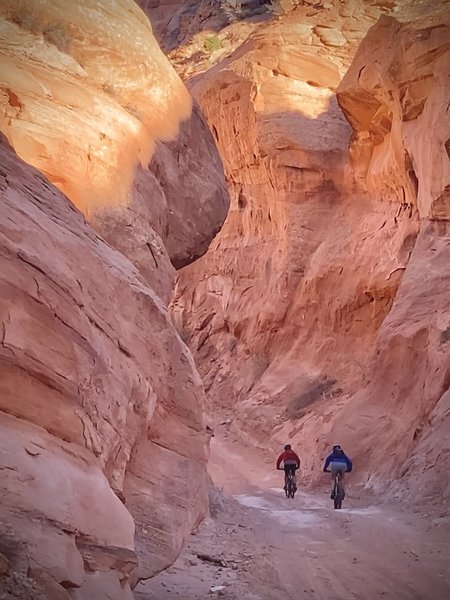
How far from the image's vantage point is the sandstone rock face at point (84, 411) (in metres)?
4.07

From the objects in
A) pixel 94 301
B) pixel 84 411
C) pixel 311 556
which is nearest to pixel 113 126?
pixel 94 301

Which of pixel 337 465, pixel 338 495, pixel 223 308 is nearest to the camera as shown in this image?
pixel 338 495

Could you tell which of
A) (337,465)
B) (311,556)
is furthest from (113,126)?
(337,465)

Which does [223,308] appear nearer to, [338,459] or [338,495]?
[338,459]

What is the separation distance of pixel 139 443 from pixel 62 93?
5.72m

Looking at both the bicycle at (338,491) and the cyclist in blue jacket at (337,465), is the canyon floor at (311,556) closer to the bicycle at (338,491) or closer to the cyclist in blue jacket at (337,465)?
the bicycle at (338,491)

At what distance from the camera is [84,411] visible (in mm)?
5230

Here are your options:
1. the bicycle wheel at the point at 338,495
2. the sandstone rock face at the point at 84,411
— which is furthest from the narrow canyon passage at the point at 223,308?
the bicycle wheel at the point at 338,495

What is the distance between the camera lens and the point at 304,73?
92.2ft

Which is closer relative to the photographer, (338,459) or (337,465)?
(337,465)

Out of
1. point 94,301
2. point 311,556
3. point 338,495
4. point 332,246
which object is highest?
point 332,246

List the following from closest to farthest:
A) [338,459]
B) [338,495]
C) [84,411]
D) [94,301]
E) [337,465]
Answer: [84,411], [94,301], [338,495], [337,465], [338,459]

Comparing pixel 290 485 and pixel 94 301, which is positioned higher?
pixel 290 485

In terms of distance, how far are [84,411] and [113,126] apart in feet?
20.7
